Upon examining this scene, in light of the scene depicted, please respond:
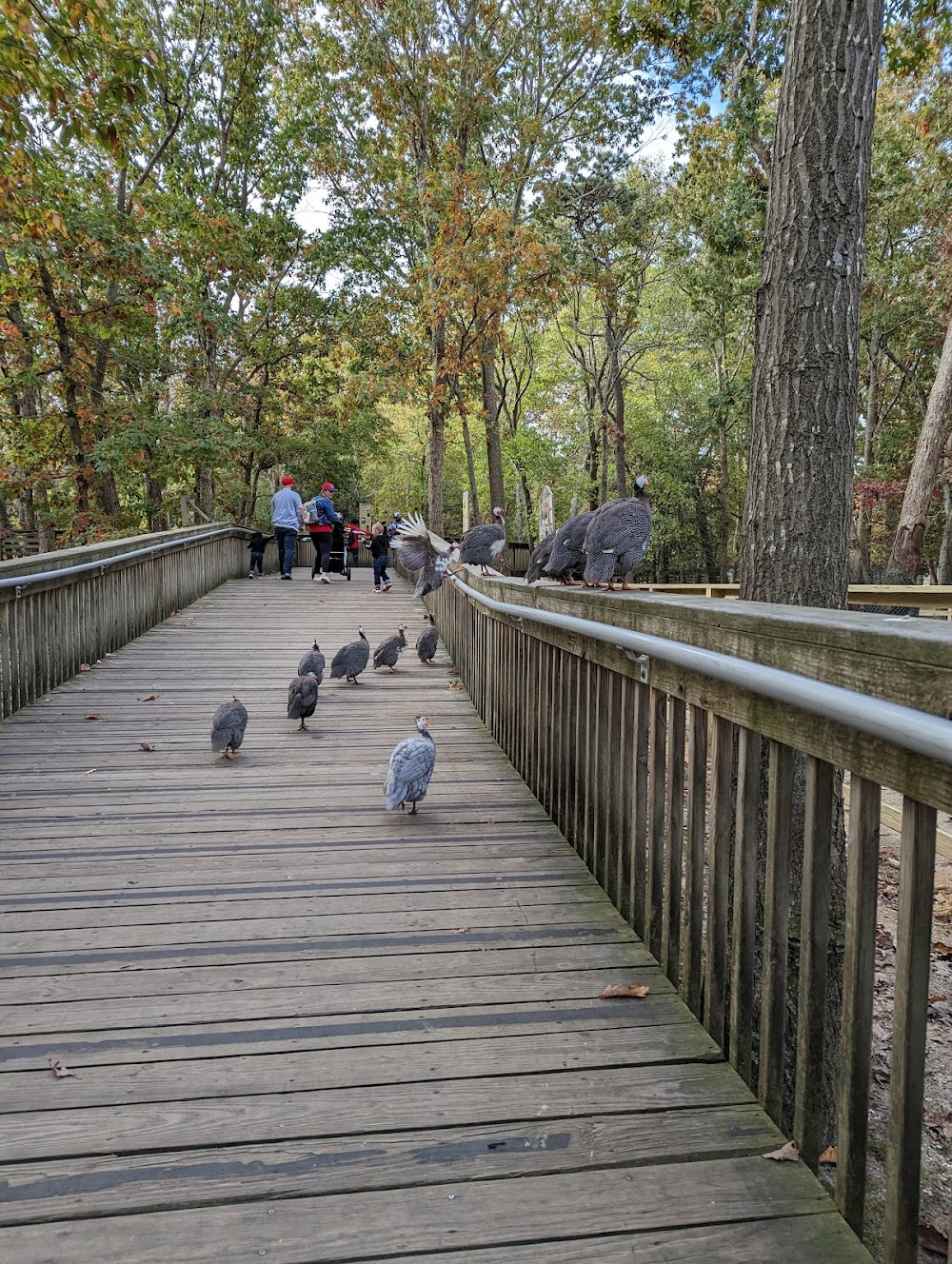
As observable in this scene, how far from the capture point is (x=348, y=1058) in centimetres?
217

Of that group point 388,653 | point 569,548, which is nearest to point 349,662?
point 388,653

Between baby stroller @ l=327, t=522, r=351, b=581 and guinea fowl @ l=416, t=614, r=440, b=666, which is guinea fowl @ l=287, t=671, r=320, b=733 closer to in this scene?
guinea fowl @ l=416, t=614, r=440, b=666

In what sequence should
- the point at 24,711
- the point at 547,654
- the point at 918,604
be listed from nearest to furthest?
1. the point at 547,654
2. the point at 24,711
3. the point at 918,604

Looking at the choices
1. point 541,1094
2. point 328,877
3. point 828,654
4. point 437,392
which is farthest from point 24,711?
point 437,392

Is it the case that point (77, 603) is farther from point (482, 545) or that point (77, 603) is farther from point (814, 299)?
point (814, 299)

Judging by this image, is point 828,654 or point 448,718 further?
point 448,718

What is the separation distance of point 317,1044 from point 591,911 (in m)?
1.19

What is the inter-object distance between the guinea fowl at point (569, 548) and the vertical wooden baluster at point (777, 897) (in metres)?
2.69

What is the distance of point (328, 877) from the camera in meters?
3.36

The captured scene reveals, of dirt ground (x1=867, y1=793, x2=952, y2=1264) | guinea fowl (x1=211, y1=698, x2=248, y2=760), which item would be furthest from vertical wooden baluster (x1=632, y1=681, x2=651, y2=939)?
guinea fowl (x1=211, y1=698, x2=248, y2=760)

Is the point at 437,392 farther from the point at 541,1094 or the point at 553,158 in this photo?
the point at 541,1094

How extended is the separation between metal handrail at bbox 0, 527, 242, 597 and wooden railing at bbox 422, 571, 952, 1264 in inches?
160

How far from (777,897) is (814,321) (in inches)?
97.6

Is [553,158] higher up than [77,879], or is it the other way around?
[553,158]
